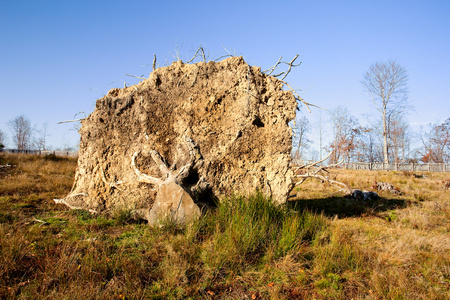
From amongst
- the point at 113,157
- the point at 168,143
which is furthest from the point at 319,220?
the point at 113,157

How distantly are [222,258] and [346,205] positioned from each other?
228 inches

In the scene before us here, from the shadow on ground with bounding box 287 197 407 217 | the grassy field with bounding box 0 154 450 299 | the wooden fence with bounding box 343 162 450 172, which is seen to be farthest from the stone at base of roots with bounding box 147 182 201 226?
the wooden fence with bounding box 343 162 450 172

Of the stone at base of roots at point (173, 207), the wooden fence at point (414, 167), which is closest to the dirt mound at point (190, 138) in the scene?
the stone at base of roots at point (173, 207)

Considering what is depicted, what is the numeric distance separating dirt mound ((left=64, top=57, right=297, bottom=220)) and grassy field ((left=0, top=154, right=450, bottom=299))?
2.32ft

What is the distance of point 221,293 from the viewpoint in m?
3.24

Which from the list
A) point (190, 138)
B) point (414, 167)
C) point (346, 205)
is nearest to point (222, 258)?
point (190, 138)

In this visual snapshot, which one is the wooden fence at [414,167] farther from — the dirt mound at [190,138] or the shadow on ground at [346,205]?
the dirt mound at [190,138]

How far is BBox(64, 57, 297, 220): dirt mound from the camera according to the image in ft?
18.9

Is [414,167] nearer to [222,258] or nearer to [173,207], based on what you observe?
[173,207]

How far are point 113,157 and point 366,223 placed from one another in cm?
620

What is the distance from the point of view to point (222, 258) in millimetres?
3656

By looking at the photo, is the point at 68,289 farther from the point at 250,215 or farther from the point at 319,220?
the point at 319,220

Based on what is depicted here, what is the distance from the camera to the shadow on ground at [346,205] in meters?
7.22

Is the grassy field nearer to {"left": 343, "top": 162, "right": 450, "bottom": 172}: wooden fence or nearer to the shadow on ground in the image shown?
the shadow on ground
